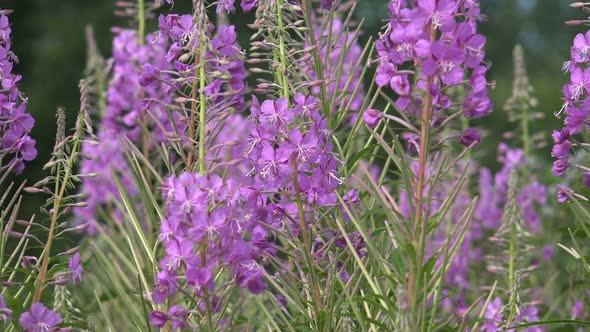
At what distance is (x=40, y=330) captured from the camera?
7.92ft

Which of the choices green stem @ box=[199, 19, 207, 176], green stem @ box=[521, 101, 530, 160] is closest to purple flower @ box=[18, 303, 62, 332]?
green stem @ box=[199, 19, 207, 176]

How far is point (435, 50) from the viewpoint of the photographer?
2.39 meters

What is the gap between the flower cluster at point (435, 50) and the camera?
239 cm

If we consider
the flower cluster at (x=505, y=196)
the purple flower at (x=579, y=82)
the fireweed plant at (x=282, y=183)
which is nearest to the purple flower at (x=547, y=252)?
the flower cluster at (x=505, y=196)

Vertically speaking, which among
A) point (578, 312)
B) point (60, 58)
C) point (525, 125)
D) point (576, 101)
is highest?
point (576, 101)

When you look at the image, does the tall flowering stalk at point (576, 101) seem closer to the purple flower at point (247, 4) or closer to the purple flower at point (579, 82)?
the purple flower at point (579, 82)

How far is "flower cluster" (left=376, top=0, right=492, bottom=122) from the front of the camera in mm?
2387

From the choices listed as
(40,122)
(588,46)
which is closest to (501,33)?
(40,122)

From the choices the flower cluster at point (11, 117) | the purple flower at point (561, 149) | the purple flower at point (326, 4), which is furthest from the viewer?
the purple flower at point (326, 4)

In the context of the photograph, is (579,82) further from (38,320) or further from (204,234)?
(38,320)

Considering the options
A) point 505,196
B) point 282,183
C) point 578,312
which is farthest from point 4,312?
point 505,196

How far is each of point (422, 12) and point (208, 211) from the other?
0.76 m

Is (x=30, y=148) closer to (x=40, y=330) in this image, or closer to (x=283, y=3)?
(x=40, y=330)

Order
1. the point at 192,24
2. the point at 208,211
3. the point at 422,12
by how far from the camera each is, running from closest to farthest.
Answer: the point at 208,211 < the point at 422,12 < the point at 192,24
